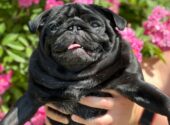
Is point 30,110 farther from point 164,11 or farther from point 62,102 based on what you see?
point 164,11

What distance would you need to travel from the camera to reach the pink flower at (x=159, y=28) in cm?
258

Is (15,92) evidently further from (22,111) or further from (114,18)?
(114,18)

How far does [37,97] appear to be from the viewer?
6.68 feet

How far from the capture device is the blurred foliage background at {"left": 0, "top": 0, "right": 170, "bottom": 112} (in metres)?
2.62

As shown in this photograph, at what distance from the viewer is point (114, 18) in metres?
2.01

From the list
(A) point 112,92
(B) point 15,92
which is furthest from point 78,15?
(B) point 15,92

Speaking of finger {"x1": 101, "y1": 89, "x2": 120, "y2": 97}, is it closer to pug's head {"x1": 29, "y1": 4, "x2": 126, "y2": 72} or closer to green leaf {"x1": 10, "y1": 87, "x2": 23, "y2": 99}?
pug's head {"x1": 29, "y1": 4, "x2": 126, "y2": 72}

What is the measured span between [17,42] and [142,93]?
80cm

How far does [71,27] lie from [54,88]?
0.21 meters

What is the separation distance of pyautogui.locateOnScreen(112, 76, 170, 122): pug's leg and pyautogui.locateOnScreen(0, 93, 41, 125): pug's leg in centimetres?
29

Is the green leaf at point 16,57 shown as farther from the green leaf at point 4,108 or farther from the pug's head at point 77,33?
the pug's head at point 77,33

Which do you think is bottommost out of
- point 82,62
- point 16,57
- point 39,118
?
point 39,118

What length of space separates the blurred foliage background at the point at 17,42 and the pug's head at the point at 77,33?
22.8 inches

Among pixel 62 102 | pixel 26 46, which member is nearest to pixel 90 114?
pixel 62 102
